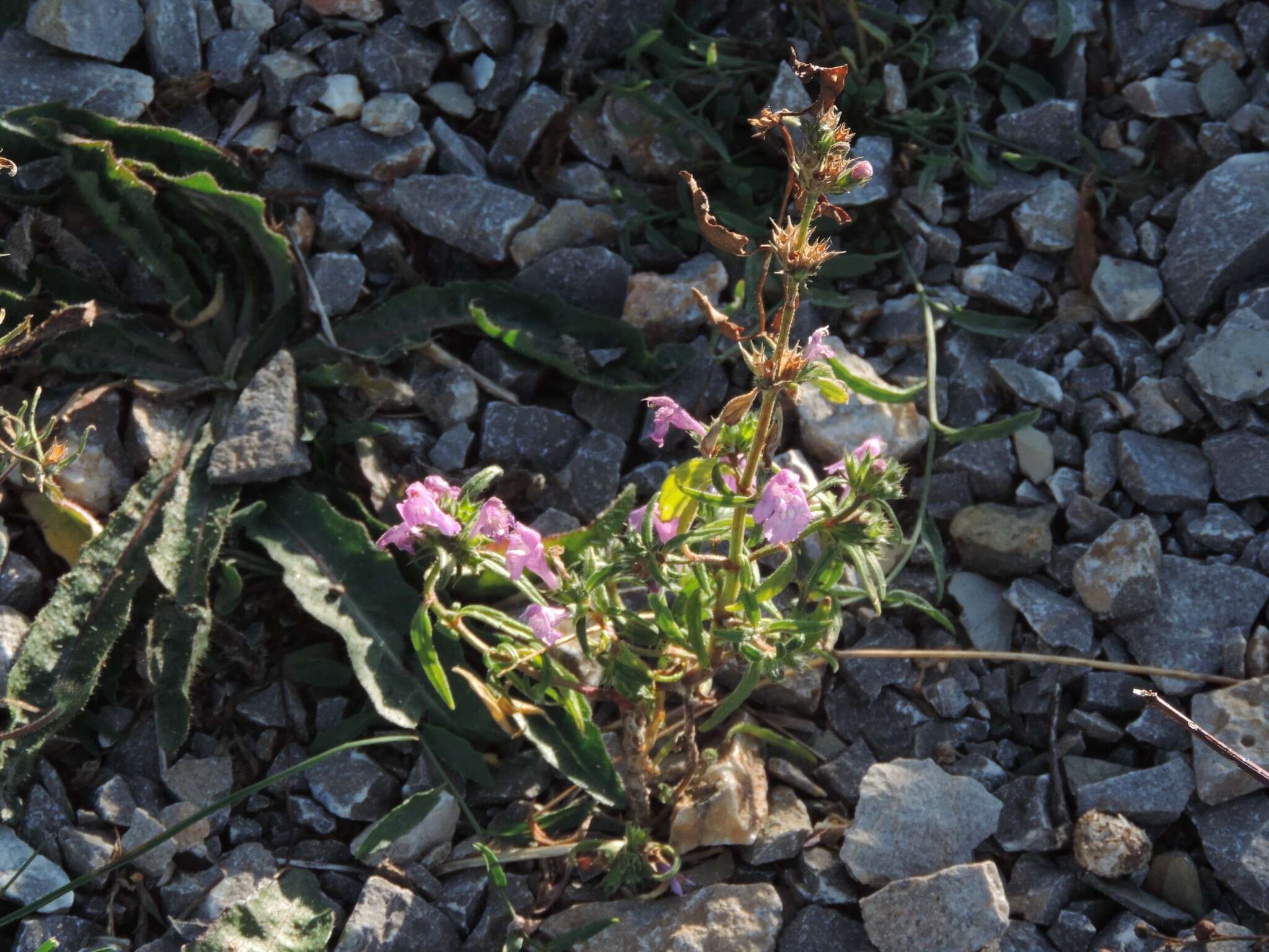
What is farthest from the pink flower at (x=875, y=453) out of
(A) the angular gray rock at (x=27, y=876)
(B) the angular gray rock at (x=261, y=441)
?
(A) the angular gray rock at (x=27, y=876)

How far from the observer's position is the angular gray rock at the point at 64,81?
3.42 meters

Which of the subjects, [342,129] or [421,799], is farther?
[342,129]

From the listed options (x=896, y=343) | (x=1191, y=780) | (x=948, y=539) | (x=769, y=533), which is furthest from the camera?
(x=896, y=343)

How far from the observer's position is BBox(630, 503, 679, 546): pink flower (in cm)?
238

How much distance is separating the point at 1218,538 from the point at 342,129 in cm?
257

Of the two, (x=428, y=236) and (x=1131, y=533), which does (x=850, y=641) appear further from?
(x=428, y=236)

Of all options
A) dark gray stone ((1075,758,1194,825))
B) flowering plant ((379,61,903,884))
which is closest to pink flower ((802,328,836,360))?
flowering plant ((379,61,903,884))

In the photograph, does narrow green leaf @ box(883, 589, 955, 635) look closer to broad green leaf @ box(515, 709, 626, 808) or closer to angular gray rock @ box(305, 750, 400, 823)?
broad green leaf @ box(515, 709, 626, 808)

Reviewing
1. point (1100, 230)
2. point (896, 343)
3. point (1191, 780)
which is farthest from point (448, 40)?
point (1191, 780)

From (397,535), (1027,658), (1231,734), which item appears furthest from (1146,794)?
(397,535)

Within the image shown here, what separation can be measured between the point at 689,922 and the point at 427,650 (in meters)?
0.77

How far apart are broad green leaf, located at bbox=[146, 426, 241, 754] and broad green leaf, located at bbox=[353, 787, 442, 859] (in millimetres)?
505

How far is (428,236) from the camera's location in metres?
3.56

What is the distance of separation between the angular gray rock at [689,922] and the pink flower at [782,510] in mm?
906
